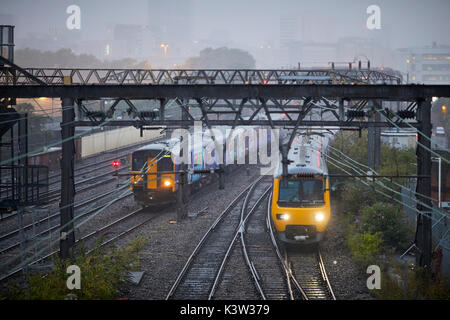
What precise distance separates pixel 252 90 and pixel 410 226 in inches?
302

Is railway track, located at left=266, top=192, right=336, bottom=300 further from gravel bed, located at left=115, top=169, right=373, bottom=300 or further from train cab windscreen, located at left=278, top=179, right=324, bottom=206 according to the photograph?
train cab windscreen, located at left=278, top=179, right=324, bottom=206

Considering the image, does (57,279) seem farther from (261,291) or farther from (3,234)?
(3,234)

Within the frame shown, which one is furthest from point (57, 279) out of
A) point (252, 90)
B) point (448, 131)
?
point (448, 131)

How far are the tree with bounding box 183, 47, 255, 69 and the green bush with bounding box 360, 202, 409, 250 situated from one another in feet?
303

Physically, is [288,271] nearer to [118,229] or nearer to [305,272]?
[305,272]

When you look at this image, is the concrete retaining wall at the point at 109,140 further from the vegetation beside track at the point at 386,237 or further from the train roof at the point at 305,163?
the train roof at the point at 305,163

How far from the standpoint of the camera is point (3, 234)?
59.9ft

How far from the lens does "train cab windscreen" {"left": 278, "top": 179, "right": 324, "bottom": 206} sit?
15.7 m

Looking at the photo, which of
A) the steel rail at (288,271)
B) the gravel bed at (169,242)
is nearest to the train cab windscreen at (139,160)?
the gravel bed at (169,242)

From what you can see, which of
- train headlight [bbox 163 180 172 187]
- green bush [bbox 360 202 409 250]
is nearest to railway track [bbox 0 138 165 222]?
A: train headlight [bbox 163 180 172 187]

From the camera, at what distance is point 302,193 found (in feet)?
51.7

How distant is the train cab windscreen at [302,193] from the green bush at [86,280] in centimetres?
513

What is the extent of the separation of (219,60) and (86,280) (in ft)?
334

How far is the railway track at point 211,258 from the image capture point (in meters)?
12.5
